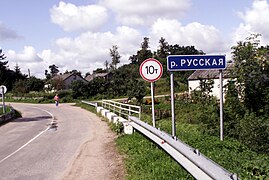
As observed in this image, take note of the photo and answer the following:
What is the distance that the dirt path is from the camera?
7800 mm

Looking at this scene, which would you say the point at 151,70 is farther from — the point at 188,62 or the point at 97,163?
the point at 97,163

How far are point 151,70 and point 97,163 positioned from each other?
3082 mm

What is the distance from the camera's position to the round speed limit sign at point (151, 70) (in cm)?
1008

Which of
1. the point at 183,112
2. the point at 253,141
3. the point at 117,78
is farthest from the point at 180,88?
the point at 253,141

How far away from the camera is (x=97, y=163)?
914cm

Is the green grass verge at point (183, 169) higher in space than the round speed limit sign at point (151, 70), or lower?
lower

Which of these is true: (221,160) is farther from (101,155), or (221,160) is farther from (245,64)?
(245,64)

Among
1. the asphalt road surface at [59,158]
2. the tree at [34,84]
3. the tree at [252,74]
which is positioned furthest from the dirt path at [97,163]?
the tree at [34,84]

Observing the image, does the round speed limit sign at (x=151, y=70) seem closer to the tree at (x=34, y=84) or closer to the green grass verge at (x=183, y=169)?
the green grass verge at (x=183, y=169)

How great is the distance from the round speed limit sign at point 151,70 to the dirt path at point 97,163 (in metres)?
2.44

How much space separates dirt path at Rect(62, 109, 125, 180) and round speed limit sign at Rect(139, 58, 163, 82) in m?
2.44

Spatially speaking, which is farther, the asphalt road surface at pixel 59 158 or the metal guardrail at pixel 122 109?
the metal guardrail at pixel 122 109

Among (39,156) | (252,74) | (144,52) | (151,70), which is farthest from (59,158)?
(144,52)

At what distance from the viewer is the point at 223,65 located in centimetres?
858
